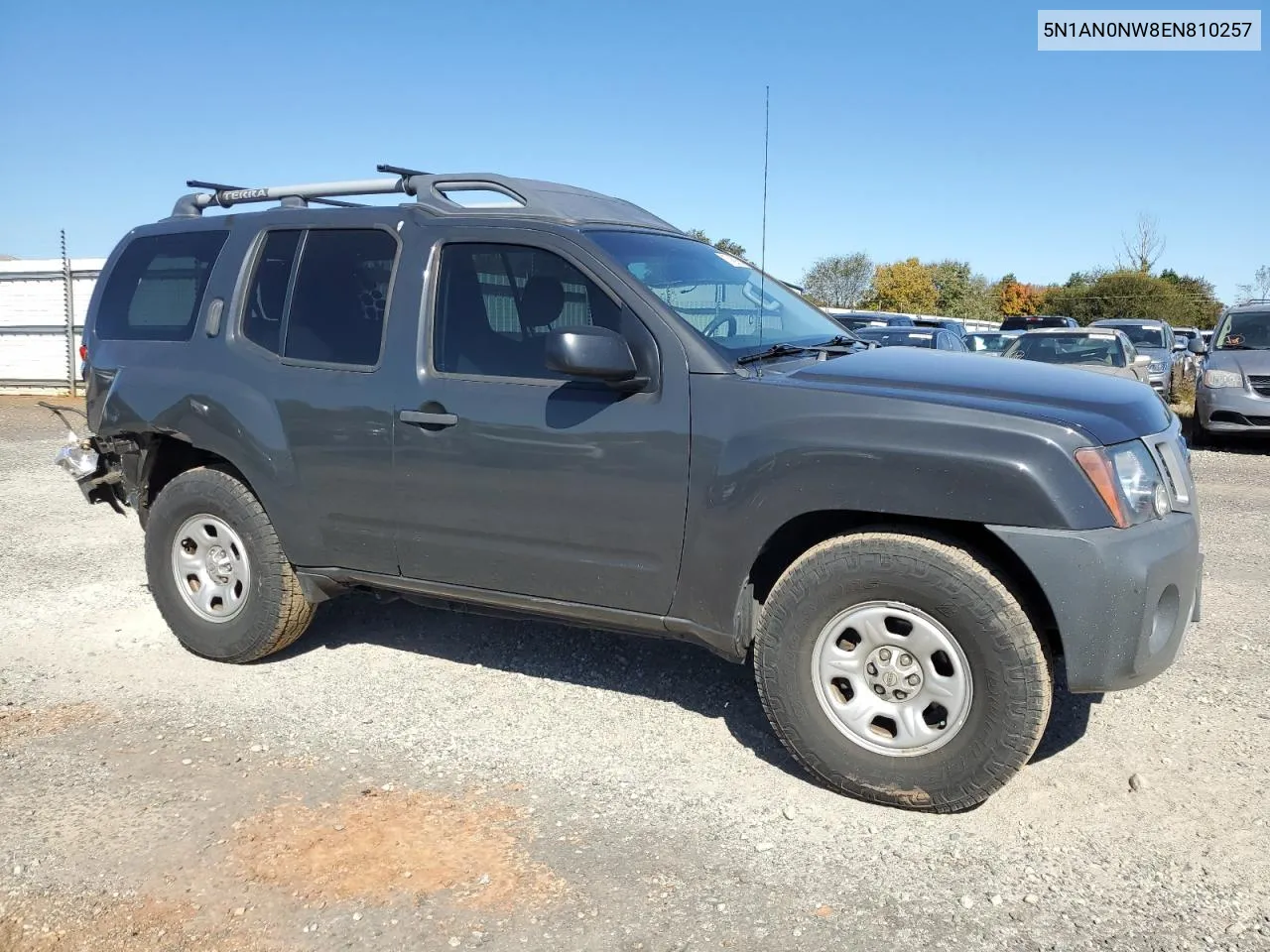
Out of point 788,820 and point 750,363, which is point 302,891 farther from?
point 750,363

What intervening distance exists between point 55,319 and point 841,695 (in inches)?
774

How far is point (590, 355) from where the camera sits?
3506 mm

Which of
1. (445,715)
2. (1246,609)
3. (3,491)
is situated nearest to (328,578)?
(445,715)

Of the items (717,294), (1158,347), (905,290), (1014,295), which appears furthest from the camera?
(1014,295)

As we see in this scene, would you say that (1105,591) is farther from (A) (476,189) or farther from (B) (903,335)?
(B) (903,335)

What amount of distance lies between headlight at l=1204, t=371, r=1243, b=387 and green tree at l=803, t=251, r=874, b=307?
33.6 m

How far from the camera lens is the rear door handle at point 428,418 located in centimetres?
397

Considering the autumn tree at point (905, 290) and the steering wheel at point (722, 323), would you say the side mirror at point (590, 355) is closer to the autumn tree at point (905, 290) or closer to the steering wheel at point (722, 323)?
the steering wheel at point (722, 323)

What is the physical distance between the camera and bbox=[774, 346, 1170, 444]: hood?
324 cm

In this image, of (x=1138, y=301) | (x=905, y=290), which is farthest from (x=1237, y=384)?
(x=905, y=290)

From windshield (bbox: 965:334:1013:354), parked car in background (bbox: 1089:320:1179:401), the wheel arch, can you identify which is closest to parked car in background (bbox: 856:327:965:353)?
windshield (bbox: 965:334:1013:354)

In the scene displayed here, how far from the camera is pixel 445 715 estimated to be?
422 centimetres

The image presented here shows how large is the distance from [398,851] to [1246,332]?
12833 millimetres

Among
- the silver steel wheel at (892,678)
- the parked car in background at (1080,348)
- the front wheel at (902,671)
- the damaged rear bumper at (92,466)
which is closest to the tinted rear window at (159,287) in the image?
the damaged rear bumper at (92,466)
